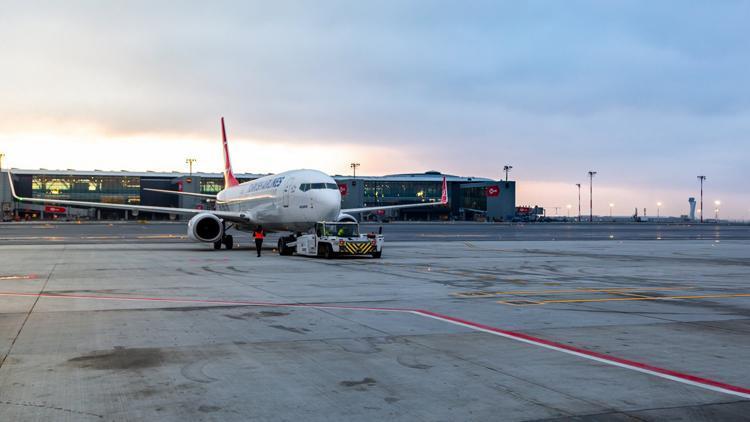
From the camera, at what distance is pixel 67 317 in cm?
1304

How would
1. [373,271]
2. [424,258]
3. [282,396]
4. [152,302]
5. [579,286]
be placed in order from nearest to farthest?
1. [282,396]
2. [152,302]
3. [579,286]
4. [373,271]
5. [424,258]

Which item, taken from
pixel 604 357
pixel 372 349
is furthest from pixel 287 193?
pixel 604 357

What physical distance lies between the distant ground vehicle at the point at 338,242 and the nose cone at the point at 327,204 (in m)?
1.73

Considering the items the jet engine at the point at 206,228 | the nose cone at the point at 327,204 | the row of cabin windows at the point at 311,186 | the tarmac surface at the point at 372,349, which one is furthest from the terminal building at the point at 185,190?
the tarmac surface at the point at 372,349

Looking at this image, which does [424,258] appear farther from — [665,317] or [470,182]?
[470,182]

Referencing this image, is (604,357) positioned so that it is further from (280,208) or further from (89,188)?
(89,188)

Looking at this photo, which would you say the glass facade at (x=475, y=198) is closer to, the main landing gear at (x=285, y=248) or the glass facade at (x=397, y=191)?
the glass facade at (x=397, y=191)

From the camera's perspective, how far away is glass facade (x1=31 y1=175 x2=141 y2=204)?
164 meters

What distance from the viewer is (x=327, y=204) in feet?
117

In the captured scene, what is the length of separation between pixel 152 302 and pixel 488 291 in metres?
8.79

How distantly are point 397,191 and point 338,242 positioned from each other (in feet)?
492

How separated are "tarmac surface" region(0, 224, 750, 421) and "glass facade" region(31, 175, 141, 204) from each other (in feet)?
522

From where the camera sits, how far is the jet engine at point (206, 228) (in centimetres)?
3906

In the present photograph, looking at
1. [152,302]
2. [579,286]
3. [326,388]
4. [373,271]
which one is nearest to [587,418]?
[326,388]
